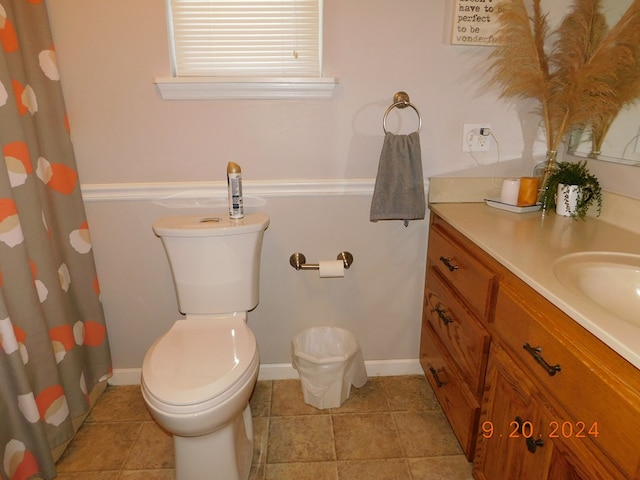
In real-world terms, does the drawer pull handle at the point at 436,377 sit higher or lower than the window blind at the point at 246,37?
lower

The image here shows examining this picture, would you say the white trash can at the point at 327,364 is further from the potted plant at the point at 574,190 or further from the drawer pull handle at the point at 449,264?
the potted plant at the point at 574,190

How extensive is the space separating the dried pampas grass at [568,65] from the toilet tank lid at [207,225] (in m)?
1.14

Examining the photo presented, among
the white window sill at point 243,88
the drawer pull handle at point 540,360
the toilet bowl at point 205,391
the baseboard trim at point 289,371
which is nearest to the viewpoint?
the drawer pull handle at point 540,360

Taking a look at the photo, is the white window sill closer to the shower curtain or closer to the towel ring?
the towel ring

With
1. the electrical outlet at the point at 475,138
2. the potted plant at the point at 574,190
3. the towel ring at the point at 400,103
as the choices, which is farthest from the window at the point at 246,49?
the potted plant at the point at 574,190

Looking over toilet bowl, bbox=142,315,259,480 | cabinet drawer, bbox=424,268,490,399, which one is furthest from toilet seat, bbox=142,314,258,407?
cabinet drawer, bbox=424,268,490,399

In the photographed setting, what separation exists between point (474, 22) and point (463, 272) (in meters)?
0.99

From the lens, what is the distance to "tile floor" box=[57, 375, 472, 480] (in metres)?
1.48

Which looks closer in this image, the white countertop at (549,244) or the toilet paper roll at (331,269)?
the white countertop at (549,244)

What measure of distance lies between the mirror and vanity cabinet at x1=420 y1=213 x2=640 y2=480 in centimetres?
64

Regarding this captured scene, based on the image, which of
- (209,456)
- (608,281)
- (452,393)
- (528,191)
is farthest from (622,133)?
(209,456)

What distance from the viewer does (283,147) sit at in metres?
1.70

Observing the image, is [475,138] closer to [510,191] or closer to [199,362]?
[510,191]

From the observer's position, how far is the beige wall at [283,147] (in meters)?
1.58
